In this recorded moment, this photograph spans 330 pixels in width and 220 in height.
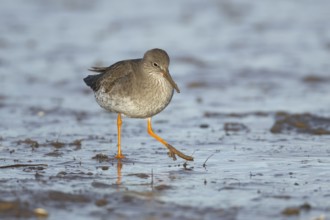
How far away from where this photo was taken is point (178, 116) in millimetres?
11617

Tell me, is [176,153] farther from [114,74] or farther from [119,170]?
[114,74]

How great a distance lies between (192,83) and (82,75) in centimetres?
241

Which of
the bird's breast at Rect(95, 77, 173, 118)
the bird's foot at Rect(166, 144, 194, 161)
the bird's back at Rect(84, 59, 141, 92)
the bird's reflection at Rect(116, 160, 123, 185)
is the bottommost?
the bird's reflection at Rect(116, 160, 123, 185)

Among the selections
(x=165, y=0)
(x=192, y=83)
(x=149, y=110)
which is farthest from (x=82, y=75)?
(x=165, y=0)

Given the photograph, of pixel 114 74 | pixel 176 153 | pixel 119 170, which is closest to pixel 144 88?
pixel 114 74

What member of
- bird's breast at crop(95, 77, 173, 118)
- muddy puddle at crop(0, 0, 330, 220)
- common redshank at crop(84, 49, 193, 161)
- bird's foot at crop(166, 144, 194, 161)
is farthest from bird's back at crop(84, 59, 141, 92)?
bird's foot at crop(166, 144, 194, 161)

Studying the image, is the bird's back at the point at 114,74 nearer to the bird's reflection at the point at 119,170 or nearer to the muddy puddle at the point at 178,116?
the muddy puddle at the point at 178,116

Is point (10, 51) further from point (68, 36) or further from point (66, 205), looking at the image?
point (66, 205)

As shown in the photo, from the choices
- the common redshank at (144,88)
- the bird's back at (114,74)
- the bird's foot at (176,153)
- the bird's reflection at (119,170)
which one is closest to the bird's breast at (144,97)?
the common redshank at (144,88)

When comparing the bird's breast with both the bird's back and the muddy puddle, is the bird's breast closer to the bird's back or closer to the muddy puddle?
the bird's back

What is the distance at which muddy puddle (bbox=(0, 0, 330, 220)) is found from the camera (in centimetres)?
668

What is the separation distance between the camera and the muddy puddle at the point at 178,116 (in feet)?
21.9

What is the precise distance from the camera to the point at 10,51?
56.5ft

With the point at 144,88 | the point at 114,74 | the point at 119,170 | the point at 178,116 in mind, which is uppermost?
the point at 114,74
